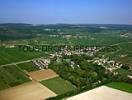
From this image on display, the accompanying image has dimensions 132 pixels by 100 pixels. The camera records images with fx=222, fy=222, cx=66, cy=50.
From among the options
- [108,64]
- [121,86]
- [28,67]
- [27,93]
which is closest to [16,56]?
[28,67]

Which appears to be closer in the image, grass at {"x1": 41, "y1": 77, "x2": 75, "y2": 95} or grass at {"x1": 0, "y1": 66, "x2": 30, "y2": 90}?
grass at {"x1": 41, "y1": 77, "x2": 75, "y2": 95}

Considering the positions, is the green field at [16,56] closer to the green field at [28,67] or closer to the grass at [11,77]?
the green field at [28,67]

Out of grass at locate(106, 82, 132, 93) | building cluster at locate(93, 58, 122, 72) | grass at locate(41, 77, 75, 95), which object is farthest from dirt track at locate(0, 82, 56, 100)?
building cluster at locate(93, 58, 122, 72)

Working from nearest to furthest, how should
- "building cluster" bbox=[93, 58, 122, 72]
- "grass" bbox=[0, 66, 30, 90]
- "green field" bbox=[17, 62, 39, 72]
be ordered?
1. "grass" bbox=[0, 66, 30, 90]
2. "green field" bbox=[17, 62, 39, 72]
3. "building cluster" bbox=[93, 58, 122, 72]

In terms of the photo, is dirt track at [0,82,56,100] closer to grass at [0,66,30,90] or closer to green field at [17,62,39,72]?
grass at [0,66,30,90]

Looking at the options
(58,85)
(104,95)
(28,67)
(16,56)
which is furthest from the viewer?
(16,56)

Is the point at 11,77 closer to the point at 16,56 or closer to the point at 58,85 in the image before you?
the point at 58,85
